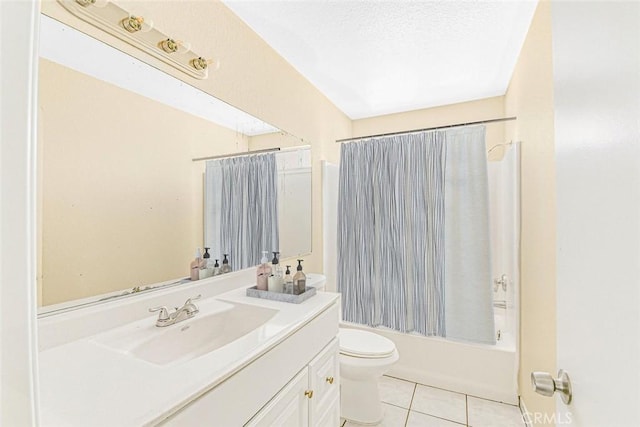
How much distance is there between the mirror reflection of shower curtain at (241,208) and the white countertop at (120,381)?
0.64 metres

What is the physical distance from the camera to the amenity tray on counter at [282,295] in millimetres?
1380

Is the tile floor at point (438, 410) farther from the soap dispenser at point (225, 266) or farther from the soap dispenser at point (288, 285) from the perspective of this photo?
the soap dispenser at point (225, 266)

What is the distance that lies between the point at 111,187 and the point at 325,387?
4.07 ft

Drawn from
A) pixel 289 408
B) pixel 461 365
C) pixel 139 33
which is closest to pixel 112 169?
pixel 139 33

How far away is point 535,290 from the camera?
1582 millimetres

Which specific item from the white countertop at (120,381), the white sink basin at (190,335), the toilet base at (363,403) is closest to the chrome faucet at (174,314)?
the white sink basin at (190,335)

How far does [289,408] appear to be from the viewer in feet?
3.46

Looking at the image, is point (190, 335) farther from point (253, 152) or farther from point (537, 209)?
point (537, 209)

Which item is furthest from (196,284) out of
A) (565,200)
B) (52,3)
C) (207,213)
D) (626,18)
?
(626,18)

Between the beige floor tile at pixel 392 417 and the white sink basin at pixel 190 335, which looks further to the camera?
the beige floor tile at pixel 392 417

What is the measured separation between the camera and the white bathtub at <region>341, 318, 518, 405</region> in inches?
78.2

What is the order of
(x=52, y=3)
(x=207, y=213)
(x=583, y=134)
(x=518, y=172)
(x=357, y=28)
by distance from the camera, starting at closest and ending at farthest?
(x=583, y=134), (x=52, y=3), (x=207, y=213), (x=357, y=28), (x=518, y=172)

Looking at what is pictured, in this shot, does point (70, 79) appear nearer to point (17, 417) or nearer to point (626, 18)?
point (17, 417)

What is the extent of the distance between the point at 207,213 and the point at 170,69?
67cm
